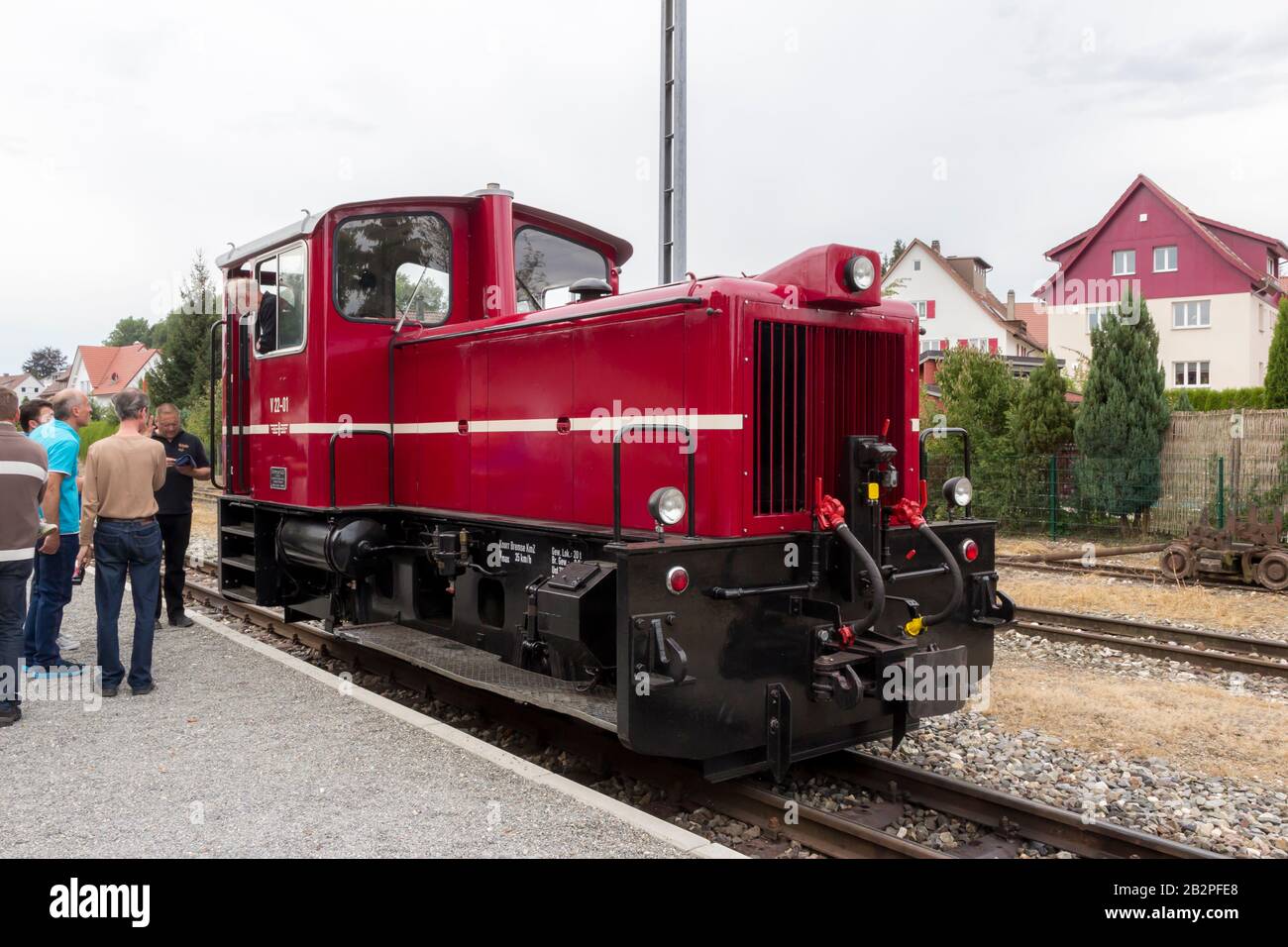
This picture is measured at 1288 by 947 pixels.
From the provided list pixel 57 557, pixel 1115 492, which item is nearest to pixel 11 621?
pixel 57 557

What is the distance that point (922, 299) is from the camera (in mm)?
38031

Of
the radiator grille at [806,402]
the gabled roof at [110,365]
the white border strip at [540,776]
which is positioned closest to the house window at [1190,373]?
the radiator grille at [806,402]

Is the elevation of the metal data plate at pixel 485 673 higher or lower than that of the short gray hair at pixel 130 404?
lower

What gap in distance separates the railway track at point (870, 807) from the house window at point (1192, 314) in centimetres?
3242

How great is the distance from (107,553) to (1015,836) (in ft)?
18.1

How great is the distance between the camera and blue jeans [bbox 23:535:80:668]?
6844 mm

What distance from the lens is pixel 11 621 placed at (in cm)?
569

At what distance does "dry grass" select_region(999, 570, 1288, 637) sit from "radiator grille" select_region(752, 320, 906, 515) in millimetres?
5766

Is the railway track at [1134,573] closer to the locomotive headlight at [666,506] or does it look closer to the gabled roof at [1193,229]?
the locomotive headlight at [666,506]

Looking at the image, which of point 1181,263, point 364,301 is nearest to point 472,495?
point 364,301

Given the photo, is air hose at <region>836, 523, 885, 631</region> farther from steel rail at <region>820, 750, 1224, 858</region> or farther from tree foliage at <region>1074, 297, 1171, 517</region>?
tree foliage at <region>1074, 297, 1171, 517</region>

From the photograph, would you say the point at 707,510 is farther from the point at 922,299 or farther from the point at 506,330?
the point at 922,299

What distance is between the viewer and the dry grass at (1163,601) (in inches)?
363

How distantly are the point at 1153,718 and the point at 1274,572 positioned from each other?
607cm
